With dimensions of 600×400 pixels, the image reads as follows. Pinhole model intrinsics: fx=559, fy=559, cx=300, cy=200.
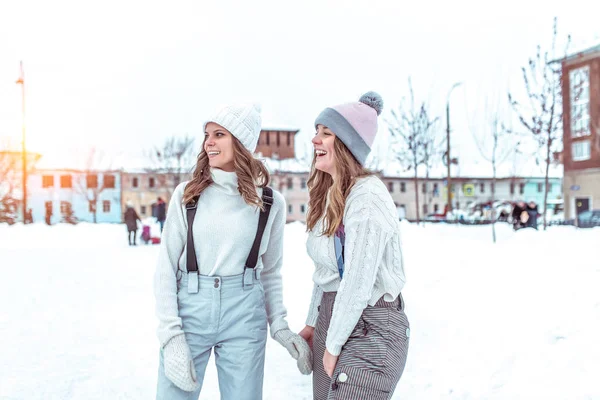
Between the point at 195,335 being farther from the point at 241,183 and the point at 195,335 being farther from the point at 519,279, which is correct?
the point at 519,279

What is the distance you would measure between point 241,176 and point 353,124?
0.65 meters

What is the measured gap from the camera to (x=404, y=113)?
99.6 feet

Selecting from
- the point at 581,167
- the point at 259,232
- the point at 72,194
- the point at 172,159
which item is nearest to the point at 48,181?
the point at 72,194

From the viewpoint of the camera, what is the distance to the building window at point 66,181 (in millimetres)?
67562

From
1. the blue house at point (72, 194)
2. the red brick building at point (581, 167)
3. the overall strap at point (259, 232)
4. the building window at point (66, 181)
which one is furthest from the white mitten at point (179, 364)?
the building window at point (66, 181)

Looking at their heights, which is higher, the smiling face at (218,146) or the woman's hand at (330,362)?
the smiling face at (218,146)

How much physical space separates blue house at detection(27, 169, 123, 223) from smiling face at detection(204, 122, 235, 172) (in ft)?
222

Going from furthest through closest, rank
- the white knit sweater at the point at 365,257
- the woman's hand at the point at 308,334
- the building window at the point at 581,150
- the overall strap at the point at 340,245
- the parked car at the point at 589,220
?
the building window at the point at 581,150, the parked car at the point at 589,220, the woman's hand at the point at 308,334, the overall strap at the point at 340,245, the white knit sweater at the point at 365,257

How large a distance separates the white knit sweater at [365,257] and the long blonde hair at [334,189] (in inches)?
1.8

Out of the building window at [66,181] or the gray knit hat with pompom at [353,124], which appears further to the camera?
the building window at [66,181]

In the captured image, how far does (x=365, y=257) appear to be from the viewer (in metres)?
2.44

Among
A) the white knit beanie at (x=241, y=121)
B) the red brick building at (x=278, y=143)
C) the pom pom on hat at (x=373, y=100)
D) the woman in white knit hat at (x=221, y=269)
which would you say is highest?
the red brick building at (x=278, y=143)

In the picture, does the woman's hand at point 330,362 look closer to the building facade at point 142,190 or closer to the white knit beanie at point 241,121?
the white knit beanie at point 241,121

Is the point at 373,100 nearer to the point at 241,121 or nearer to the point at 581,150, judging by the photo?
the point at 241,121
